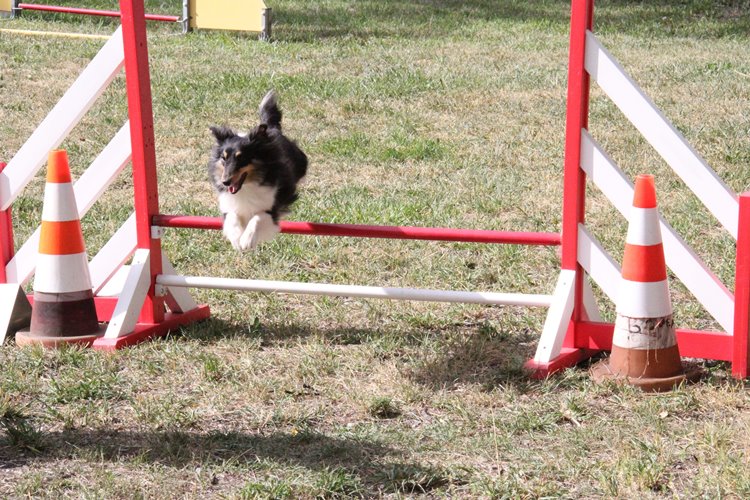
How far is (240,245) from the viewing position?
4.75 meters

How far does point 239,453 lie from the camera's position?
393 cm

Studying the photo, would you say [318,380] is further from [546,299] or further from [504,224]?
[504,224]

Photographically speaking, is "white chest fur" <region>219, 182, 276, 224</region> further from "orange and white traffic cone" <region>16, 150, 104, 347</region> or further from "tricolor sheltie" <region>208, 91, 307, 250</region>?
"orange and white traffic cone" <region>16, 150, 104, 347</region>

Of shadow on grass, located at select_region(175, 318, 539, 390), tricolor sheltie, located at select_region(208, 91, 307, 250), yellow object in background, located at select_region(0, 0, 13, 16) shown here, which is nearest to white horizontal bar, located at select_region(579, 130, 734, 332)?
shadow on grass, located at select_region(175, 318, 539, 390)

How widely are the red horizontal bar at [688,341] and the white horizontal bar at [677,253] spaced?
0.06 metres

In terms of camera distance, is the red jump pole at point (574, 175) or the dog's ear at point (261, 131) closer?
the red jump pole at point (574, 175)

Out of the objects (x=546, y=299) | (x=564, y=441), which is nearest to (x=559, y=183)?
(x=546, y=299)

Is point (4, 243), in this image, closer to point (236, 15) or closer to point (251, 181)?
point (251, 181)

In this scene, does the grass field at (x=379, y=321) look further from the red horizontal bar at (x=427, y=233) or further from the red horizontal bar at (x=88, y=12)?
the red horizontal bar at (x=88, y=12)

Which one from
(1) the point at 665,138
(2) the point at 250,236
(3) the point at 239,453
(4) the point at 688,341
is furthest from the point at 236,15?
(3) the point at 239,453

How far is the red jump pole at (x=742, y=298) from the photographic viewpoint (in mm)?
4367

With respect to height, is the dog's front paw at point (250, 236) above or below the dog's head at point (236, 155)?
below

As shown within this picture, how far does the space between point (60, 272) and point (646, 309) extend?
8.17ft

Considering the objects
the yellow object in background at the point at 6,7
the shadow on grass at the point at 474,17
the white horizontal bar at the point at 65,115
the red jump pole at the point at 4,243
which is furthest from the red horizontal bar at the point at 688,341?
the yellow object in background at the point at 6,7
